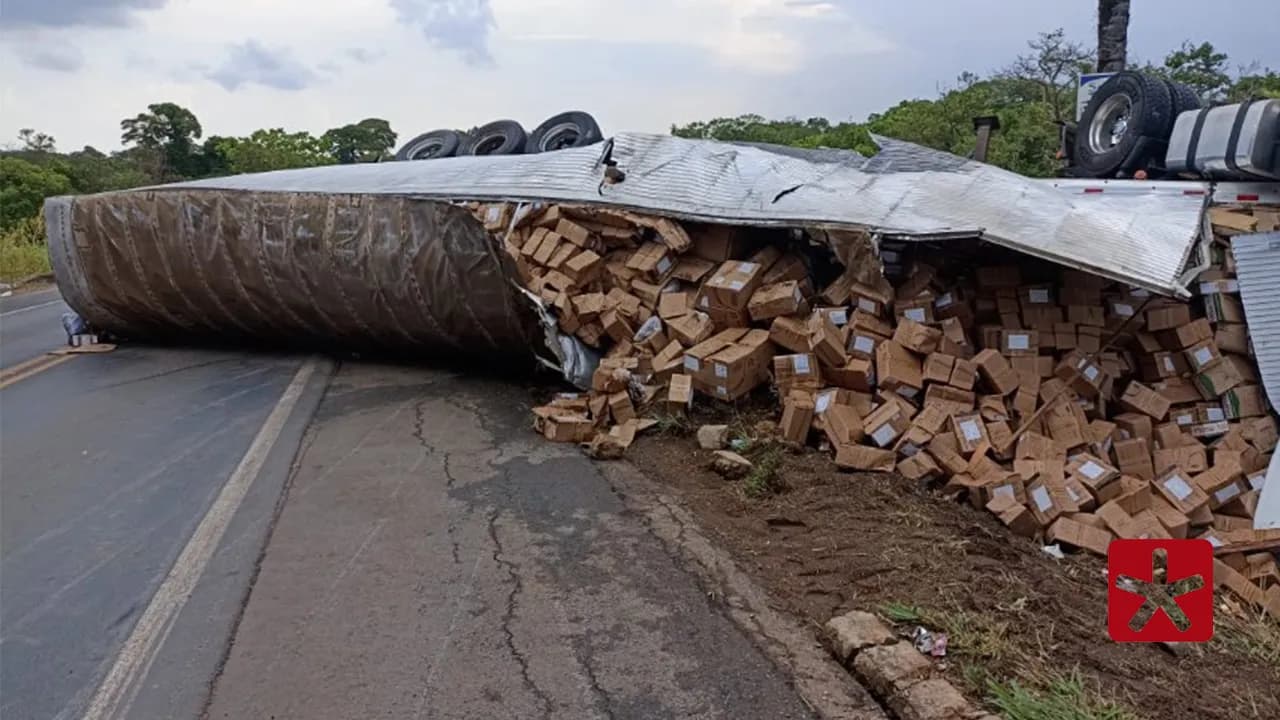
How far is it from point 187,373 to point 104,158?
3233 cm

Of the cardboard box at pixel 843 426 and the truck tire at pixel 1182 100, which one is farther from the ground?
the truck tire at pixel 1182 100

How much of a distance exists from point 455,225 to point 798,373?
143 inches

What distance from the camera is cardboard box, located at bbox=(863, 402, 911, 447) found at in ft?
20.6

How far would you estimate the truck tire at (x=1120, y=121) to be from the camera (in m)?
8.88

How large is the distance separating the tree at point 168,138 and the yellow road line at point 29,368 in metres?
28.1

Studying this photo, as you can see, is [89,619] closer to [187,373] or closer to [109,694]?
[109,694]

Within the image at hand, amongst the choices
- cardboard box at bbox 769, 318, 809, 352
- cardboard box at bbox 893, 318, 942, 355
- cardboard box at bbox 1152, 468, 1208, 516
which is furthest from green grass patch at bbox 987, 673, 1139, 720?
cardboard box at bbox 769, 318, 809, 352

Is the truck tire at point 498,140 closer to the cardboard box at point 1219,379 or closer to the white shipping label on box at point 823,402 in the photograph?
the white shipping label on box at point 823,402

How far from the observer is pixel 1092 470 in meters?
6.04

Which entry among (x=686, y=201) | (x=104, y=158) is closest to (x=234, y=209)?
(x=686, y=201)

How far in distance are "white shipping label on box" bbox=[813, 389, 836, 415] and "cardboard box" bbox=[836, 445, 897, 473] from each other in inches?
17.6

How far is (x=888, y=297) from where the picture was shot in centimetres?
682
